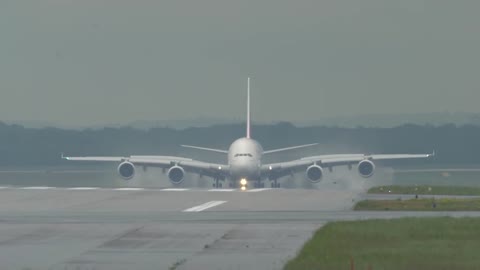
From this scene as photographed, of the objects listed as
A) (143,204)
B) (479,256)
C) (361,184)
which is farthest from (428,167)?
(479,256)

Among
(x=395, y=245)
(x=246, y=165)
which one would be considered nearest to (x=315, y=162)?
(x=246, y=165)

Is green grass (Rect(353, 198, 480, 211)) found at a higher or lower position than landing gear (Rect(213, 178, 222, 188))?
lower

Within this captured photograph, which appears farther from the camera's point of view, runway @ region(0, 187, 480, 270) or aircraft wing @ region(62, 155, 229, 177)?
aircraft wing @ region(62, 155, 229, 177)

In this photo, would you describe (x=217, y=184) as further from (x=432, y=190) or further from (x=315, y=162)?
(x=432, y=190)

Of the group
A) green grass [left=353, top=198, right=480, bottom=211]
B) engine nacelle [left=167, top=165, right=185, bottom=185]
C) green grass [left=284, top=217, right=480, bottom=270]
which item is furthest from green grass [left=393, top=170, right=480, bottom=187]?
green grass [left=284, top=217, right=480, bottom=270]

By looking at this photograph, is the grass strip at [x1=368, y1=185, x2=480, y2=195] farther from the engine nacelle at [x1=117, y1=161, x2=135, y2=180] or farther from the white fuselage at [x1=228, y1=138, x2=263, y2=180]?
the engine nacelle at [x1=117, y1=161, x2=135, y2=180]

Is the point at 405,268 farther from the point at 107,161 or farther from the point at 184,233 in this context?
the point at 107,161
